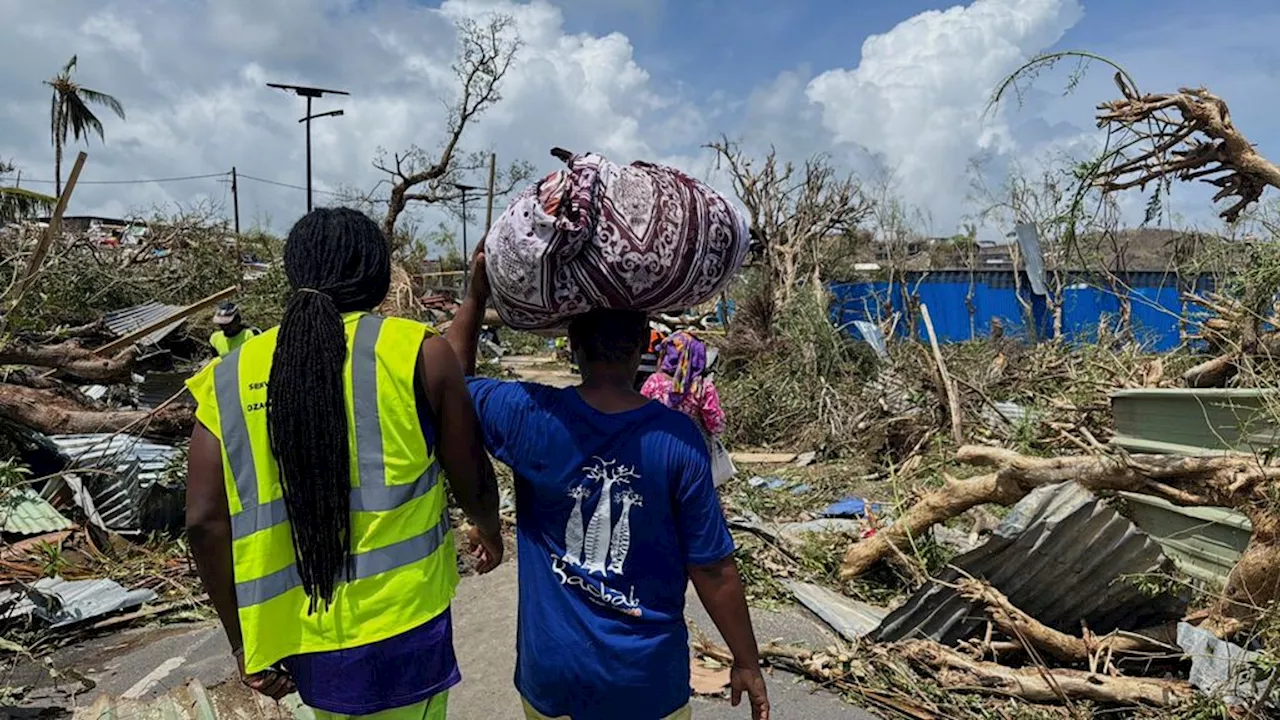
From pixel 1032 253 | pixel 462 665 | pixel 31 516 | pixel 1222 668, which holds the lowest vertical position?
pixel 462 665

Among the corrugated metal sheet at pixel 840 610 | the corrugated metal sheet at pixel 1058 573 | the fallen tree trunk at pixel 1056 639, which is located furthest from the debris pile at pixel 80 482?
the fallen tree trunk at pixel 1056 639

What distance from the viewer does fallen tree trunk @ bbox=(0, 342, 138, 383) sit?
5891 millimetres

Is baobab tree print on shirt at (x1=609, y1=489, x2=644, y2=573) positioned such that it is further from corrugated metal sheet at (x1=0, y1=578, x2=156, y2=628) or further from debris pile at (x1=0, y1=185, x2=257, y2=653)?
corrugated metal sheet at (x1=0, y1=578, x2=156, y2=628)

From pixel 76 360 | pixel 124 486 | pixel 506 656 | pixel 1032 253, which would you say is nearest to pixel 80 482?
pixel 124 486

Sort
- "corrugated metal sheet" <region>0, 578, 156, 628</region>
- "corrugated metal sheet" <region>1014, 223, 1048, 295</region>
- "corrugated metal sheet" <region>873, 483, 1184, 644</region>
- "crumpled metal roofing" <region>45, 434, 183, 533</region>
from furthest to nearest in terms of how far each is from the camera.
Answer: "corrugated metal sheet" <region>1014, 223, 1048, 295</region> < "crumpled metal roofing" <region>45, 434, 183, 533</region> < "corrugated metal sheet" <region>0, 578, 156, 628</region> < "corrugated metal sheet" <region>873, 483, 1184, 644</region>

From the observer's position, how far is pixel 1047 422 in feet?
21.4

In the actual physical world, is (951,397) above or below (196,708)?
above

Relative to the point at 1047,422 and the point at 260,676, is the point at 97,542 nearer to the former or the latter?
the point at 260,676

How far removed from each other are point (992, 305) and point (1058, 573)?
16281 millimetres

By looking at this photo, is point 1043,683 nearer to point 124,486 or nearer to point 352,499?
point 352,499

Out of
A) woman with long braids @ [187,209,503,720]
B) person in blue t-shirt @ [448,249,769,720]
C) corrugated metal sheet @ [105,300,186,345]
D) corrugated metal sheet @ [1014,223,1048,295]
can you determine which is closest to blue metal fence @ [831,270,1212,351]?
corrugated metal sheet @ [1014,223,1048,295]

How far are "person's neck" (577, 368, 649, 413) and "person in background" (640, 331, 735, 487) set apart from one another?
2589mm

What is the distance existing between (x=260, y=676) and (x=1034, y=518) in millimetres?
2928

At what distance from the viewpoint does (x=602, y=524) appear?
1.69 metres
